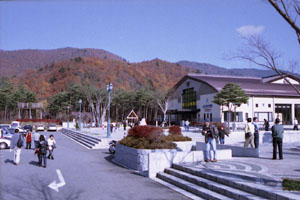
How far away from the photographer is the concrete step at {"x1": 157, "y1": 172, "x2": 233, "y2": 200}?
7287 millimetres

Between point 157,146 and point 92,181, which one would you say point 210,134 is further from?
point 92,181

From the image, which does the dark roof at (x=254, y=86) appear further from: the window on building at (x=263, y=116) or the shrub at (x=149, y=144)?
the shrub at (x=149, y=144)

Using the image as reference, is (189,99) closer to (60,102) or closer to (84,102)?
(84,102)

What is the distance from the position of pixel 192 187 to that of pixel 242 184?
1.61 meters

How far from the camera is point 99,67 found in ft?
463

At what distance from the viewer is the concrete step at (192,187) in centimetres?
729

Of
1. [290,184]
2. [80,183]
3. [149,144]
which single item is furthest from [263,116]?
[290,184]

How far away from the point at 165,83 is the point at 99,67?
111 feet

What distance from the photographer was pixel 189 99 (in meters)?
60.6

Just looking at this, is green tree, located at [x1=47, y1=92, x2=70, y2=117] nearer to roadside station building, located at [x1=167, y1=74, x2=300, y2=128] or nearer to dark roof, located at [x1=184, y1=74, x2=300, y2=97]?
roadside station building, located at [x1=167, y1=74, x2=300, y2=128]

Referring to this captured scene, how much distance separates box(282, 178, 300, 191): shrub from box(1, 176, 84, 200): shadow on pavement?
5.15 m

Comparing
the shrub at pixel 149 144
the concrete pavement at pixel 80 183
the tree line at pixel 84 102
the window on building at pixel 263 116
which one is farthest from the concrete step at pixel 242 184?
the tree line at pixel 84 102

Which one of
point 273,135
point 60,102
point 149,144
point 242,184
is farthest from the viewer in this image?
point 60,102

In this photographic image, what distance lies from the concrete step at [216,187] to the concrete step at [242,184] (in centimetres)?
12
